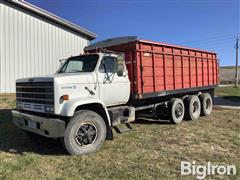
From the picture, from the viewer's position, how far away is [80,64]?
693 cm

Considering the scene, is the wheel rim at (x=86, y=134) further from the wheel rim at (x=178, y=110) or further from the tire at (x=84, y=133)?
the wheel rim at (x=178, y=110)

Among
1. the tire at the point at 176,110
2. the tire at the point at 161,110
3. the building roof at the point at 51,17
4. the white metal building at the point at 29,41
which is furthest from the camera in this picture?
the building roof at the point at 51,17

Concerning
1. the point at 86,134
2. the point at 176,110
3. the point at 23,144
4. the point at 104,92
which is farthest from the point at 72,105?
the point at 176,110

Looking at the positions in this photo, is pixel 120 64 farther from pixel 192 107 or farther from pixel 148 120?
pixel 192 107

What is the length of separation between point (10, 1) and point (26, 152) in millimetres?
11061

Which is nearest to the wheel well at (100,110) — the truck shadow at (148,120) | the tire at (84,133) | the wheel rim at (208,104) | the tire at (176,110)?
the tire at (84,133)

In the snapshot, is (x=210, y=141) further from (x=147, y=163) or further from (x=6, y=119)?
(x=6, y=119)

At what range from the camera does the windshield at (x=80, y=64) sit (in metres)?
6.63

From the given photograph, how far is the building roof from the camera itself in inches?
579

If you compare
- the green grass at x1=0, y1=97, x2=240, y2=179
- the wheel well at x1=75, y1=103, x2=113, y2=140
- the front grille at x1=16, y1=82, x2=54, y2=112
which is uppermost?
the front grille at x1=16, y1=82, x2=54, y2=112

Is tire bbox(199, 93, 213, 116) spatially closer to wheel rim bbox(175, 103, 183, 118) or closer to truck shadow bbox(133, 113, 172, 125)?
wheel rim bbox(175, 103, 183, 118)

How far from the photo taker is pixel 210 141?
690 cm

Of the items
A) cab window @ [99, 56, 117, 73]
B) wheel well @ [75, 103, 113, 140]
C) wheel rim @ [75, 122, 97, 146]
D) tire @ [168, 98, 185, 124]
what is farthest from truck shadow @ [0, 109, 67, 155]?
tire @ [168, 98, 185, 124]

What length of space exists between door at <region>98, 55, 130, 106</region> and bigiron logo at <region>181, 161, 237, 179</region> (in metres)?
2.49
